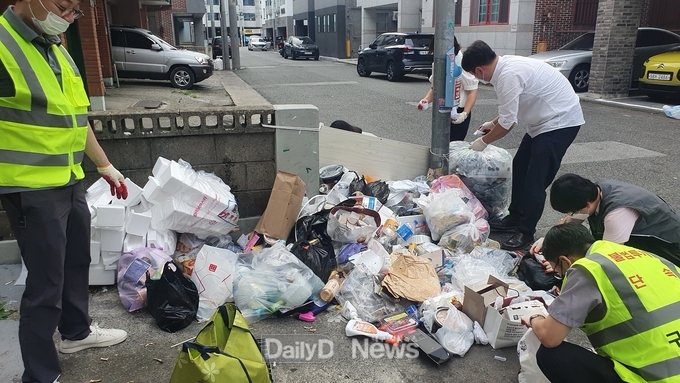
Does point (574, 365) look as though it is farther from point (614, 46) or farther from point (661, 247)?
point (614, 46)

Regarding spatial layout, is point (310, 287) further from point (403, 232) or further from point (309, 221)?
point (403, 232)

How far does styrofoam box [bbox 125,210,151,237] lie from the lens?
143 inches

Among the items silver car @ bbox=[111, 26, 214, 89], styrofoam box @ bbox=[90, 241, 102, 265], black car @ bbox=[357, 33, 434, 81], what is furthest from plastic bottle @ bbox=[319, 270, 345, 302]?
black car @ bbox=[357, 33, 434, 81]

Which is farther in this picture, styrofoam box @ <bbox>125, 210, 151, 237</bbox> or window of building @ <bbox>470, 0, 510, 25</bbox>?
window of building @ <bbox>470, 0, 510, 25</bbox>

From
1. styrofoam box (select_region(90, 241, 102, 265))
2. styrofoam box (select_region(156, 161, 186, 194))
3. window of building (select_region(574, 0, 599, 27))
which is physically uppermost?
window of building (select_region(574, 0, 599, 27))

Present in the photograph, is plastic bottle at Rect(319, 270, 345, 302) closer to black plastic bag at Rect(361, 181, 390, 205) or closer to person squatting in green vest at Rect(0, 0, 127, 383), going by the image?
black plastic bag at Rect(361, 181, 390, 205)

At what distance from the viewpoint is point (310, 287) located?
3359mm

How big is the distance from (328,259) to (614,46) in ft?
37.3

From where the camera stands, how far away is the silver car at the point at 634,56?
508 inches

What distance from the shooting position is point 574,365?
2098 millimetres

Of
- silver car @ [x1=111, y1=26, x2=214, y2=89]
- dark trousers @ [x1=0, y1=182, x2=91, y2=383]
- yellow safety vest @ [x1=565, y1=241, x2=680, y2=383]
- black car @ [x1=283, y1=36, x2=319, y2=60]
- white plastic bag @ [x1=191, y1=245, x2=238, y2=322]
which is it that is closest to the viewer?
yellow safety vest @ [x1=565, y1=241, x2=680, y2=383]

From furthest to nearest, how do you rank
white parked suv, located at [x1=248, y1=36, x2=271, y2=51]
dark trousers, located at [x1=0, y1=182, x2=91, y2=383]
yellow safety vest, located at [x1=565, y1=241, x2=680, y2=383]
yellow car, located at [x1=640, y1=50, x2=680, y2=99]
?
white parked suv, located at [x1=248, y1=36, x2=271, y2=51] → yellow car, located at [x1=640, y1=50, x2=680, y2=99] → dark trousers, located at [x1=0, y1=182, x2=91, y2=383] → yellow safety vest, located at [x1=565, y1=241, x2=680, y2=383]

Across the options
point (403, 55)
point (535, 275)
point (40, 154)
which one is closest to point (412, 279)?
point (535, 275)

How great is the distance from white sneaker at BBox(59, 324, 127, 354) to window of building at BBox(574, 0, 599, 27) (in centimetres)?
1841
